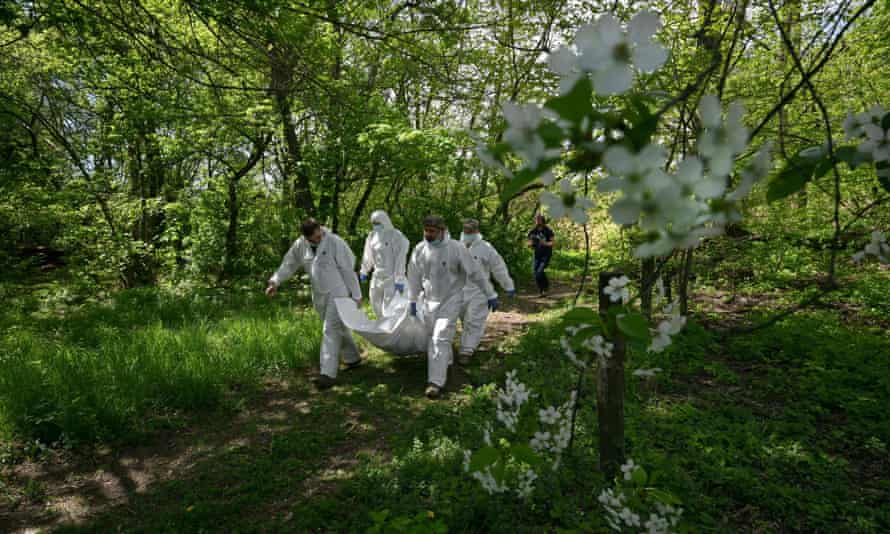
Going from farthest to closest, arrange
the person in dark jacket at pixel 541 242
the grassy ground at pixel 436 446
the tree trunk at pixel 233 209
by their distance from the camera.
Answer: the tree trunk at pixel 233 209, the person in dark jacket at pixel 541 242, the grassy ground at pixel 436 446

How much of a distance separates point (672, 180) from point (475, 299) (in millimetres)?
5600

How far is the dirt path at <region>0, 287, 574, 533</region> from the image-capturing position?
3.05 m

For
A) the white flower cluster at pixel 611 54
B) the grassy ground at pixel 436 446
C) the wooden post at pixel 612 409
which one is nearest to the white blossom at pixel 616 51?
the white flower cluster at pixel 611 54

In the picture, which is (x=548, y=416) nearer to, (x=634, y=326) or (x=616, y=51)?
(x=634, y=326)

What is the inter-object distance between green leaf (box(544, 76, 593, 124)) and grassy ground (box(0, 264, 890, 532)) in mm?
2104

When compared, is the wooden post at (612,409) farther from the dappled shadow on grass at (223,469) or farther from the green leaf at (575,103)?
the green leaf at (575,103)

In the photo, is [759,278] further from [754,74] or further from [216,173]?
[216,173]

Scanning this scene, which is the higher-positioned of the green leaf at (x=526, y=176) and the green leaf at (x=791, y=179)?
the green leaf at (x=791, y=179)

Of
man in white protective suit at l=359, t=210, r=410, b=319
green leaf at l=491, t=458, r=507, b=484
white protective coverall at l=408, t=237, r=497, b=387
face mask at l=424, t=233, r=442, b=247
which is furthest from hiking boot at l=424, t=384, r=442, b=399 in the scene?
green leaf at l=491, t=458, r=507, b=484

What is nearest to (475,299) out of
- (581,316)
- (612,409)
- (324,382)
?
(324,382)

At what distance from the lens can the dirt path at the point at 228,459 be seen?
3051mm

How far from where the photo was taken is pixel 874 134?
0.96 metres

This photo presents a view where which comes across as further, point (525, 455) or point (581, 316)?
point (525, 455)

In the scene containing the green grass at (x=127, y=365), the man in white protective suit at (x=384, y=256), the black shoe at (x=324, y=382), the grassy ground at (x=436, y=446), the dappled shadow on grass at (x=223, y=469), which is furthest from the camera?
the man in white protective suit at (x=384, y=256)
